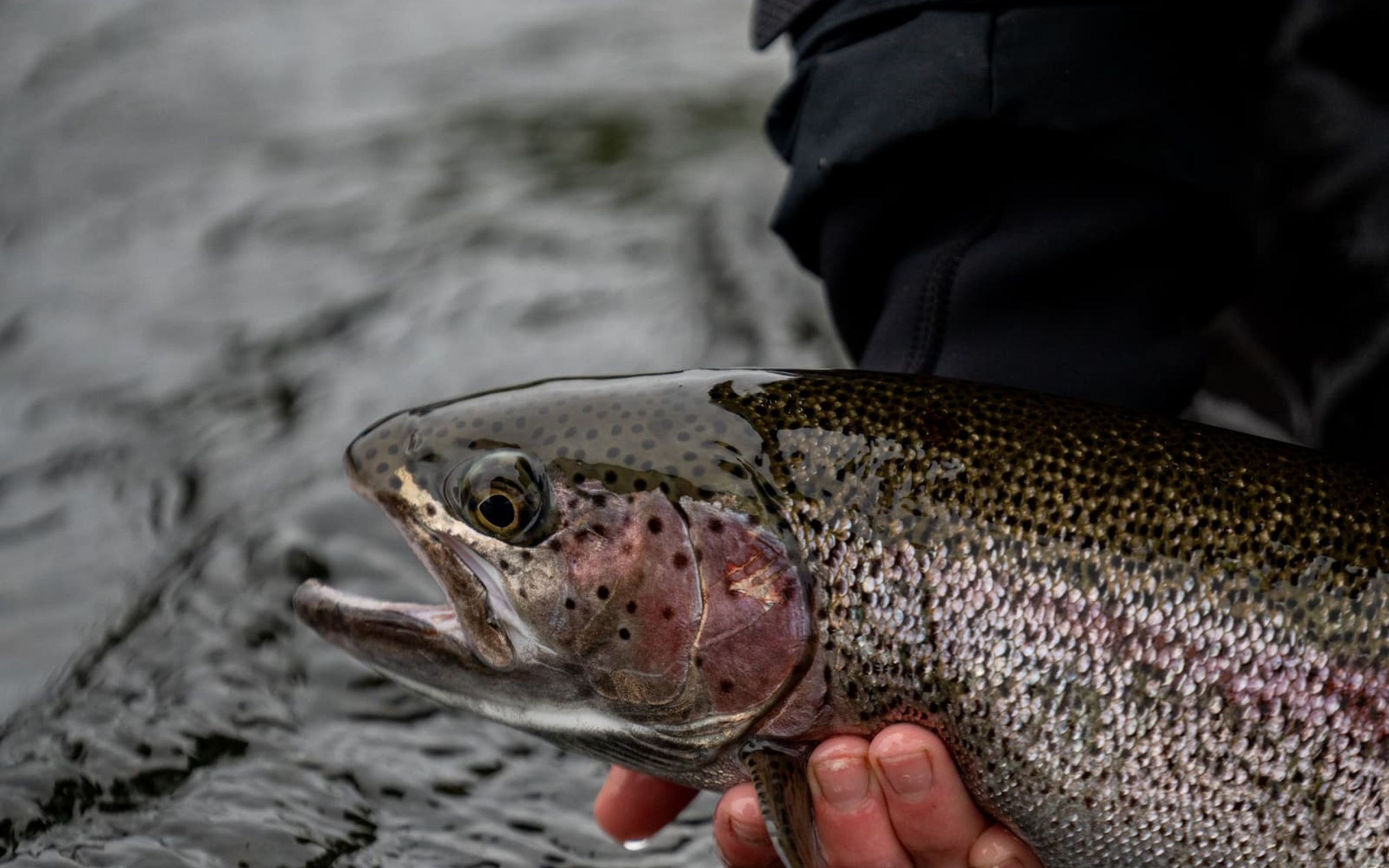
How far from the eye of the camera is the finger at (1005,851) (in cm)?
243

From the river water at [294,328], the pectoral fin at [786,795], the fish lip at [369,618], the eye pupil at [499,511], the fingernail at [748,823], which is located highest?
the eye pupil at [499,511]

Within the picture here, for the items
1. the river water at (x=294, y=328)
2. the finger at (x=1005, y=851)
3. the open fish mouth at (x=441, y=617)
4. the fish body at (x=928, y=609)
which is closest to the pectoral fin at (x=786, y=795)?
the fish body at (x=928, y=609)

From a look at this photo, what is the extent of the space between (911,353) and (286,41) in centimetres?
647

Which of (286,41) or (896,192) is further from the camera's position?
(286,41)

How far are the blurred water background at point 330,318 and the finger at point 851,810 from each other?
74cm

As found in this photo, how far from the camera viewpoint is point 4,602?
3.92m

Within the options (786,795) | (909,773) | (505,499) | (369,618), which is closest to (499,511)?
(505,499)

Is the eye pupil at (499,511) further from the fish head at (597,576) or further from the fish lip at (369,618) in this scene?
the fish lip at (369,618)

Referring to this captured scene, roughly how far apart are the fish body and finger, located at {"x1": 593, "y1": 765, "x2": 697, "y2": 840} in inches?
15.9

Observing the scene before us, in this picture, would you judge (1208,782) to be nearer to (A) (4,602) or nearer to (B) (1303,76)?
(B) (1303,76)

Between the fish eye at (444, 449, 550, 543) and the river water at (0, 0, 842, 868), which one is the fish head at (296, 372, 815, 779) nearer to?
the fish eye at (444, 449, 550, 543)

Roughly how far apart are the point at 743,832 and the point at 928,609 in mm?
545

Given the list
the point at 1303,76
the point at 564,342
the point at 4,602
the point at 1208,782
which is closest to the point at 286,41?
the point at 564,342

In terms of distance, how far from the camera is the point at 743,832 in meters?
2.56
